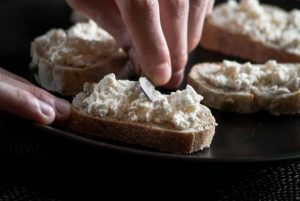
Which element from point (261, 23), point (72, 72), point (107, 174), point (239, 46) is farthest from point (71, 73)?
point (261, 23)

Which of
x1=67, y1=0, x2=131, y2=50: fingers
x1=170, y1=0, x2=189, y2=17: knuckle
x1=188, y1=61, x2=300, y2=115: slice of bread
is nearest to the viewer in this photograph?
x1=170, y1=0, x2=189, y2=17: knuckle

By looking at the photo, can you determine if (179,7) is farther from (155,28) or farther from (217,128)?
(217,128)

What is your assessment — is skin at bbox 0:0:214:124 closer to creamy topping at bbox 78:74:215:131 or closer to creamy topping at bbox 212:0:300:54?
creamy topping at bbox 78:74:215:131

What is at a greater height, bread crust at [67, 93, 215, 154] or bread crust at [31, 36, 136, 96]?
bread crust at [67, 93, 215, 154]

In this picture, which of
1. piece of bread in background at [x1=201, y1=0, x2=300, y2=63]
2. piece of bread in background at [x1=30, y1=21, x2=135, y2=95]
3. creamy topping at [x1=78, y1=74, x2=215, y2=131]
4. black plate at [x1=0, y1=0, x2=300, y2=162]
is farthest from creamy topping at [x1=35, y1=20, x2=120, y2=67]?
piece of bread in background at [x1=201, y1=0, x2=300, y2=63]

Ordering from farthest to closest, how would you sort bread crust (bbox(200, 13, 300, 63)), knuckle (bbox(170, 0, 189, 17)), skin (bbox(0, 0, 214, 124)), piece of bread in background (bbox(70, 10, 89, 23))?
1. piece of bread in background (bbox(70, 10, 89, 23))
2. bread crust (bbox(200, 13, 300, 63))
3. knuckle (bbox(170, 0, 189, 17))
4. skin (bbox(0, 0, 214, 124))

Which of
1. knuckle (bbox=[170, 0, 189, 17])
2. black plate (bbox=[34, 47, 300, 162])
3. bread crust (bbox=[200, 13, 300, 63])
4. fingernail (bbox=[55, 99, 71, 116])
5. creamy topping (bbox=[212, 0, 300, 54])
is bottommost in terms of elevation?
bread crust (bbox=[200, 13, 300, 63])

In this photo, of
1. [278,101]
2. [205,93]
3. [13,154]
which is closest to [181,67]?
[205,93]

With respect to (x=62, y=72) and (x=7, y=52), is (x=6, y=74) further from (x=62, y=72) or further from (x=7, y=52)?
(x=7, y=52)
